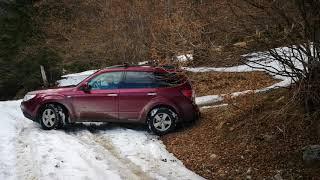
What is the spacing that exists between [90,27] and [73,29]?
1292mm

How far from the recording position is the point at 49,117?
1216cm

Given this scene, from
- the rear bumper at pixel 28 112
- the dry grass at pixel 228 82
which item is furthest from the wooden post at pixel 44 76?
the rear bumper at pixel 28 112

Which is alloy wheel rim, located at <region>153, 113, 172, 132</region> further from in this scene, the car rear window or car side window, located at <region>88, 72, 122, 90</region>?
car side window, located at <region>88, 72, 122, 90</region>

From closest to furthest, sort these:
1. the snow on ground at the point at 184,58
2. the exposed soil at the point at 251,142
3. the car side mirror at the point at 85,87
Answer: the exposed soil at the point at 251,142, the snow on ground at the point at 184,58, the car side mirror at the point at 85,87

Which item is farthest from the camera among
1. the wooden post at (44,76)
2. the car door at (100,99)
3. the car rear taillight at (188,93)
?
the wooden post at (44,76)

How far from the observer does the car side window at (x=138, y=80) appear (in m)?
11.7

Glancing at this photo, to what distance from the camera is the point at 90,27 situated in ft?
83.5

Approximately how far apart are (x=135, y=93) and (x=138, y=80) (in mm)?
335

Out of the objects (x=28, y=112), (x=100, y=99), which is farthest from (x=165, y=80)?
(x=28, y=112)

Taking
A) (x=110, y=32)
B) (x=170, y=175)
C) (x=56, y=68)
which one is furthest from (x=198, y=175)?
(x=56, y=68)

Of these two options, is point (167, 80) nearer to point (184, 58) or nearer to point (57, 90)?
point (184, 58)

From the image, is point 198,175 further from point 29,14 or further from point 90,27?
point 29,14

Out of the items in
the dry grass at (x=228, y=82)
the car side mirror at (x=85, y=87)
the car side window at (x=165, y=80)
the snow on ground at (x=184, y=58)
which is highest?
the snow on ground at (x=184, y=58)

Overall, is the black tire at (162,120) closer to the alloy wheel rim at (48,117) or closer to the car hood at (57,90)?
the car hood at (57,90)
